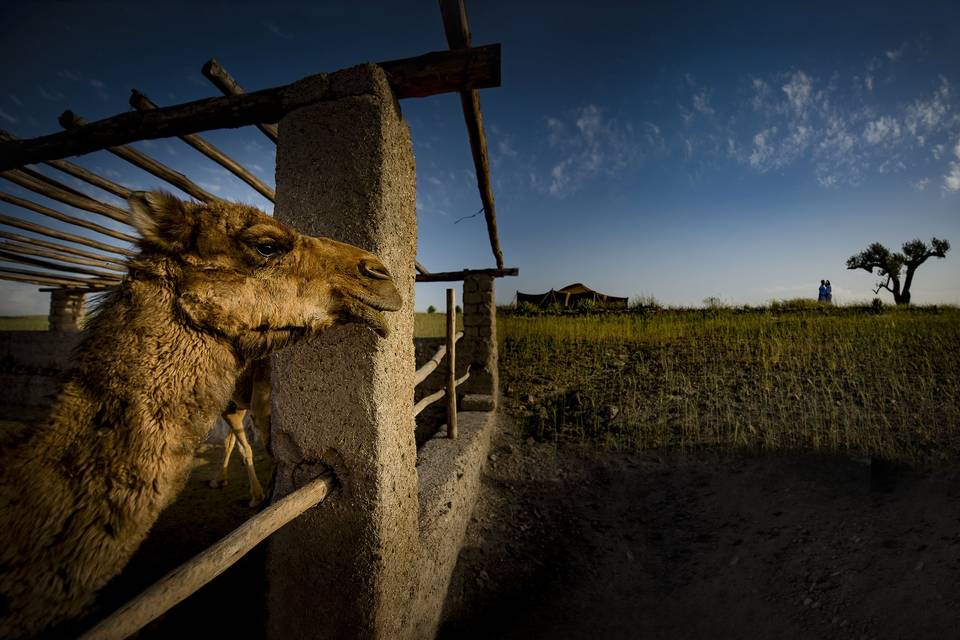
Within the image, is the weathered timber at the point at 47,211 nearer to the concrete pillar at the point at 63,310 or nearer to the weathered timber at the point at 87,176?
the weathered timber at the point at 87,176

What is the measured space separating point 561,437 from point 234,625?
4.56 meters

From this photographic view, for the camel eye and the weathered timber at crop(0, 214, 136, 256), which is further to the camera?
the weathered timber at crop(0, 214, 136, 256)

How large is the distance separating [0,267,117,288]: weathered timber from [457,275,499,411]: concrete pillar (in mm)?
6487

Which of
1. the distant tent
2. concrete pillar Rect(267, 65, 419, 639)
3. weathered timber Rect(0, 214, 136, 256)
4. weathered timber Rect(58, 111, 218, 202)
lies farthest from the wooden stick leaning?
the distant tent

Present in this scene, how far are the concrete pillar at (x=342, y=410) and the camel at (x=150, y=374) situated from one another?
30 cm

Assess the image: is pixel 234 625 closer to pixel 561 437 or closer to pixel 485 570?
pixel 485 570

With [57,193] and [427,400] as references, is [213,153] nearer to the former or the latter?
[57,193]

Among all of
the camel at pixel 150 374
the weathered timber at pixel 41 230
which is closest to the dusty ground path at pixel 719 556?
the camel at pixel 150 374

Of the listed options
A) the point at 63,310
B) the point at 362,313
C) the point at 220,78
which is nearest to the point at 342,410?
the point at 362,313

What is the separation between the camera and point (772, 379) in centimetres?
652

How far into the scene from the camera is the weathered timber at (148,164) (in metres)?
1.94

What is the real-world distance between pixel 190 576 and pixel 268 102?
1.91 meters

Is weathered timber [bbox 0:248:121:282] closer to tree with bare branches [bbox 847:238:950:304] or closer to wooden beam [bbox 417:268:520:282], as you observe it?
wooden beam [bbox 417:268:520:282]

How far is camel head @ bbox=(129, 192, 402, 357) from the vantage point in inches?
44.2
